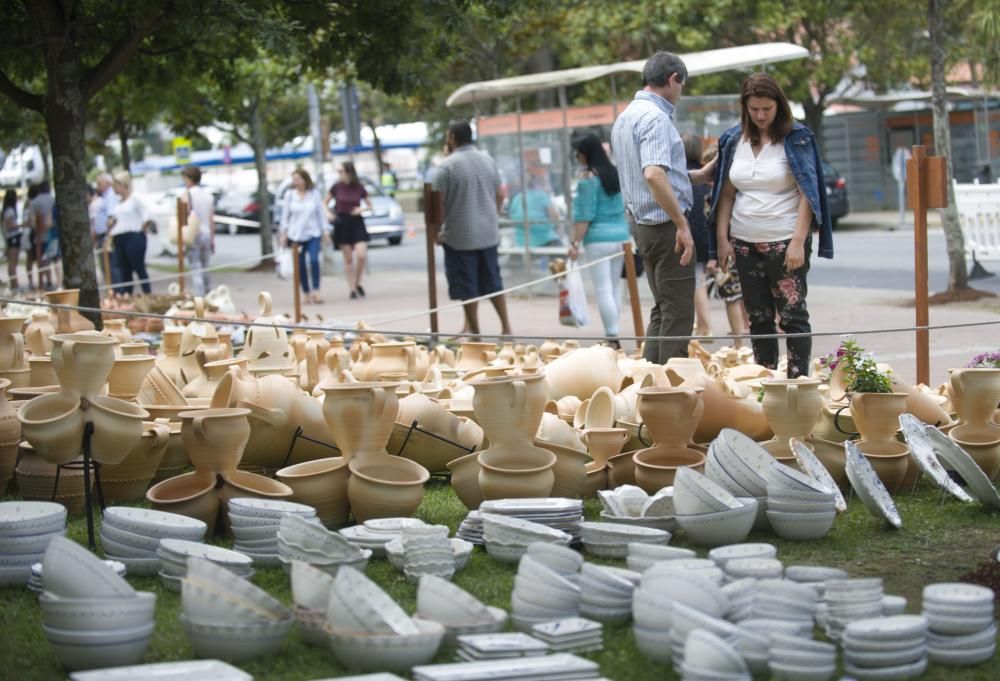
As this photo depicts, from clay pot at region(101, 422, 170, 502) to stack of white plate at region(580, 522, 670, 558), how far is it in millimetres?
1669

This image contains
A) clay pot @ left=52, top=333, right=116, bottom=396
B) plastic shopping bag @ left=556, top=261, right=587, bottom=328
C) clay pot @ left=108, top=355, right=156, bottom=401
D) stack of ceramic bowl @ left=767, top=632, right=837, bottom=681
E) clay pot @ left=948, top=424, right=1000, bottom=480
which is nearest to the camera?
stack of ceramic bowl @ left=767, top=632, right=837, bottom=681

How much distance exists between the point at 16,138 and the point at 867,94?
21125mm

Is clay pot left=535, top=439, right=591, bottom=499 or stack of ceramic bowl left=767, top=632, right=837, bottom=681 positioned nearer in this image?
stack of ceramic bowl left=767, top=632, right=837, bottom=681

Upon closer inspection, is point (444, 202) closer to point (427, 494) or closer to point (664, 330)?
point (664, 330)

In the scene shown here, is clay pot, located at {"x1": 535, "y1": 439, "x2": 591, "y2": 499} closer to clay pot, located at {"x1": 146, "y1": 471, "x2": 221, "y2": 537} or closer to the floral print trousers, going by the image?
clay pot, located at {"x1": 146, "y1": 471, "x2": 221, "y2": 537}

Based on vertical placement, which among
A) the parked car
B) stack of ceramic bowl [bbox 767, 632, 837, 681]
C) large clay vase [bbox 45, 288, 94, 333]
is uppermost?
the parked car

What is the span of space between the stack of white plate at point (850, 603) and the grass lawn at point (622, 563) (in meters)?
0.18

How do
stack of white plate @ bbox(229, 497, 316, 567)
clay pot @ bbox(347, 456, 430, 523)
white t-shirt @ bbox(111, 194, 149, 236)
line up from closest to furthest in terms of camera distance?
stack of white plate @ bbox(229, 497, 316, 567), clay pot @ bbox(347, 456, 430, 523), white t-shirt @ bbox(111, 194, 149, 236)

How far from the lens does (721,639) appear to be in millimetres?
3012

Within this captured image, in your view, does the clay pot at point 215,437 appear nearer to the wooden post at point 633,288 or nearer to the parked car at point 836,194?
the wooden post at point 633,288

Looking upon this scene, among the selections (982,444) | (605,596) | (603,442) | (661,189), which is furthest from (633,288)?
(605,596)

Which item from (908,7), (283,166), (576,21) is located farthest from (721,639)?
(283,166)

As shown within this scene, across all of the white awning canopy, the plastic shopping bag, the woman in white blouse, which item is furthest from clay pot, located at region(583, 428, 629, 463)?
the woman in white blouse

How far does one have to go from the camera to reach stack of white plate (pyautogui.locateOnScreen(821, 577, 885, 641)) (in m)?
3.16
